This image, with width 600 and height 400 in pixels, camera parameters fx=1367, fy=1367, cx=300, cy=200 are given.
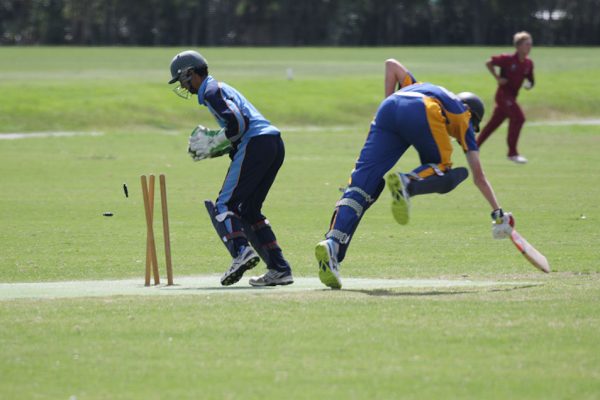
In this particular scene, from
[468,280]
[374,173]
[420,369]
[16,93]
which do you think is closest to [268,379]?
[420,369]

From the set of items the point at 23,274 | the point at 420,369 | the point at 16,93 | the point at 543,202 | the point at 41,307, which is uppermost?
the point at 420,369

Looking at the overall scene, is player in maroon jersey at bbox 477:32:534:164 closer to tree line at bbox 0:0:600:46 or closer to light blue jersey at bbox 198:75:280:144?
light blue jersey at bbox 198:75:280:144

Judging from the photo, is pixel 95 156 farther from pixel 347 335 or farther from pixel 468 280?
pixel 347 335

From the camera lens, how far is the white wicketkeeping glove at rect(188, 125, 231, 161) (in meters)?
11.1

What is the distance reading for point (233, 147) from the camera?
11.3 metres

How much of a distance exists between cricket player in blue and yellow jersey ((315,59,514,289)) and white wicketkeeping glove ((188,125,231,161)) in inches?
42.5

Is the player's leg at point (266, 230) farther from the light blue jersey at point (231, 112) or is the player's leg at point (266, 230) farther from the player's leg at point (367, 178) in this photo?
the player's leg at point (367, 178)

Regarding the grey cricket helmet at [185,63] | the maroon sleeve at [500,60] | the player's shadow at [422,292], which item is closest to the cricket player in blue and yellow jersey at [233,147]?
the grey cricket helmet at [185,63]

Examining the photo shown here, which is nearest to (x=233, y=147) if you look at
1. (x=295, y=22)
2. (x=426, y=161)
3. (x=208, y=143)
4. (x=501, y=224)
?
(x=208, y=143)

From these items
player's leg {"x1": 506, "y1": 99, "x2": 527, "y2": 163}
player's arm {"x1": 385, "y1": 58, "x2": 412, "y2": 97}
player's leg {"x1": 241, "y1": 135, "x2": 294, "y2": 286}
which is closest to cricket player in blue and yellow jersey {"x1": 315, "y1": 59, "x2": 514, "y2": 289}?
player's arm {"x1": 385, "y1": 58, "x2": 412, "y2": 97}

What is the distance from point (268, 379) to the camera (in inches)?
293

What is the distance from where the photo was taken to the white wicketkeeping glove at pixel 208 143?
11.1 metres

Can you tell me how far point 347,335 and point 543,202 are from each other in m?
11.6

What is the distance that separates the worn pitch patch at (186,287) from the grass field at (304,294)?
332 mm
